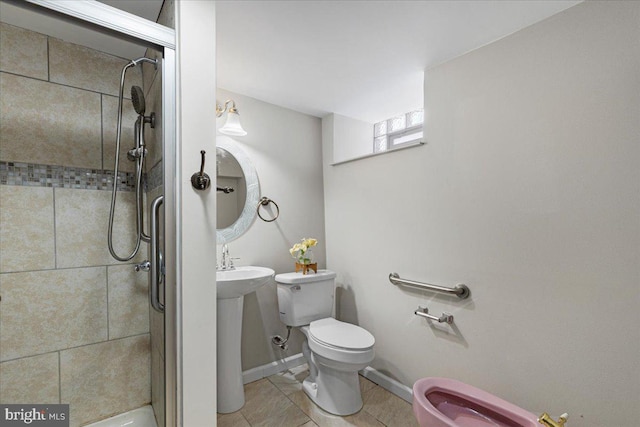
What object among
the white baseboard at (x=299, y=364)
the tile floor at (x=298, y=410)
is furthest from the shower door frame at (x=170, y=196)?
the white baseboard at (x=299, y=364)

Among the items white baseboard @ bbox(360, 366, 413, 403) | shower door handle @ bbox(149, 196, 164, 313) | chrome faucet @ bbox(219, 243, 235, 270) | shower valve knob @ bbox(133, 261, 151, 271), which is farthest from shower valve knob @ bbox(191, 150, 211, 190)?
white baseboard @ bbox(360, 366, 413, 403)

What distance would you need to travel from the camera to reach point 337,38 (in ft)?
5.22

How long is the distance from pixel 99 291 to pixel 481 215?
218 centimetres

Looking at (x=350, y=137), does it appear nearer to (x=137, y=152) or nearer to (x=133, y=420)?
(x=137, y=152)

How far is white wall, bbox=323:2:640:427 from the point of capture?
118 cm

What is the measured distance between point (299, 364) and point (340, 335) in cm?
78

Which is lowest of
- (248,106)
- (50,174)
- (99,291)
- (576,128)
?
(99,291)

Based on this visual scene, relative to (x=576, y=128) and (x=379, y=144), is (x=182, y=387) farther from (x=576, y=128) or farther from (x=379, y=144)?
(x=379, y=144)

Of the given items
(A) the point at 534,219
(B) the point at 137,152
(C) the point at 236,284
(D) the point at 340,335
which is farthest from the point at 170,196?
(A) the point at 534,219

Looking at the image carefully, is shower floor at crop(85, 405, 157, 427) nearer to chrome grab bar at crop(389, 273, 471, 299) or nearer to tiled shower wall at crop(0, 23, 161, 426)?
tiled shower wall at crop(0, 23, 161, 426)

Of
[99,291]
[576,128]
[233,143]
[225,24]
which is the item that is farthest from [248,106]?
[576,128]

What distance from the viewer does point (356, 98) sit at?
2334 mm

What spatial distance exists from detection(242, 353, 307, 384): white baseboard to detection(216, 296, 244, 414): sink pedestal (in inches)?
11.9

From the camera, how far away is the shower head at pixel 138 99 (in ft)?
4.73
